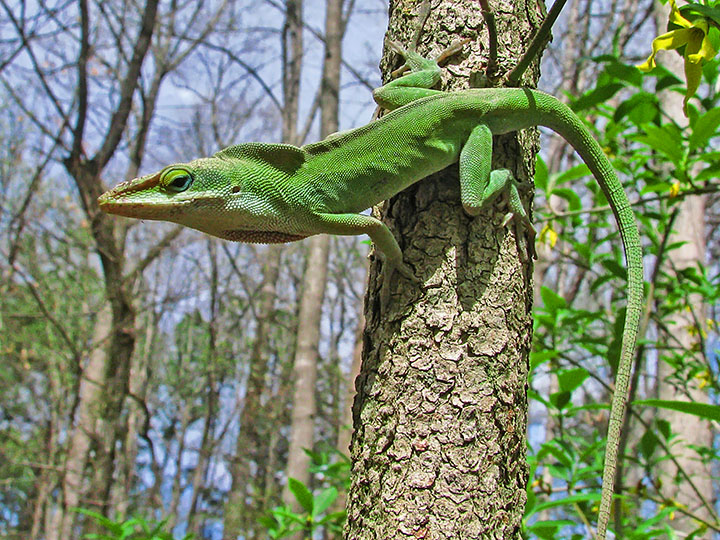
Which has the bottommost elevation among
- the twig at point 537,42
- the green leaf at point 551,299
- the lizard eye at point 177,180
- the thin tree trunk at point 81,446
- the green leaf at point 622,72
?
the thin tree trunk at point 81,446

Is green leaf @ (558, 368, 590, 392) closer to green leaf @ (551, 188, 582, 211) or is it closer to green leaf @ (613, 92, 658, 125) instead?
green leaf @ (551, 188, 582, 211)

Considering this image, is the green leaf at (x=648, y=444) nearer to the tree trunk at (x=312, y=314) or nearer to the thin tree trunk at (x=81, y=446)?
the tree trunk at (x=312, y=314)

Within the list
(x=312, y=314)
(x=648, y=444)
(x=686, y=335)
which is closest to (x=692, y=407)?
(x=648, y=444)

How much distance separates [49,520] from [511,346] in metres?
19.1

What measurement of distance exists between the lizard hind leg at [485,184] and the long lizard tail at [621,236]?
0.26 m

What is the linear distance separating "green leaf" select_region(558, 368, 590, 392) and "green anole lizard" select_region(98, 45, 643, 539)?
975mm

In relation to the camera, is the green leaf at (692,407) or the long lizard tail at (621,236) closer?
the long lizard tail at (621,236)

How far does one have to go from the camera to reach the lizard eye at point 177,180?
73.9 inches

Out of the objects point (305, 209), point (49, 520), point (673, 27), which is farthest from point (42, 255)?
point (673, 27)

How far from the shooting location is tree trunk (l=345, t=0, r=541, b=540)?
1.63 m

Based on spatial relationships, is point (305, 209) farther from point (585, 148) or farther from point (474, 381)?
point (585, 148)

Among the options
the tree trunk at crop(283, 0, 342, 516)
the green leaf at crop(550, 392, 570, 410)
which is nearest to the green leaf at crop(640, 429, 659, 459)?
the green leaf at crop(550, 392, 570, 410)

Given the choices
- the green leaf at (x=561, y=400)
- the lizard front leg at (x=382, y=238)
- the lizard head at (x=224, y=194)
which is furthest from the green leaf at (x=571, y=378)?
the lizard head at (x=224, y=194)

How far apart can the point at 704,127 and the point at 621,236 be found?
966 mm
